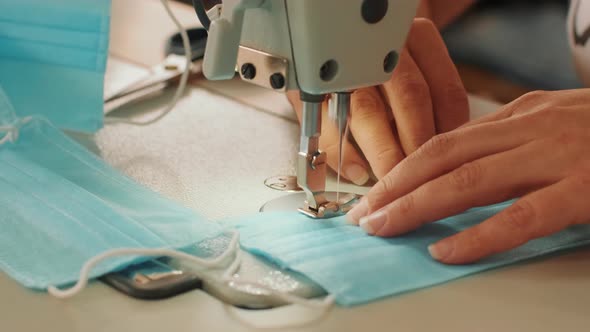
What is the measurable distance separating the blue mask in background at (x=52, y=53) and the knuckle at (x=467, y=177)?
0.60 m

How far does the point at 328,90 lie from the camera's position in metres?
0.81

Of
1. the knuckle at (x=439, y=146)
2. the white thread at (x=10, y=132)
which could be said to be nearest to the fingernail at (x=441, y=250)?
the knuckle at (x=439, y=146)

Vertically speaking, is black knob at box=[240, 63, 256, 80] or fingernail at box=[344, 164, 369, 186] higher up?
black knob at box=[240, 63, 256, 80]

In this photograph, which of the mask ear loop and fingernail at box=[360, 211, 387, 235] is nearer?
the mask ear loop

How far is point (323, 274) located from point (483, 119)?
0.31 m

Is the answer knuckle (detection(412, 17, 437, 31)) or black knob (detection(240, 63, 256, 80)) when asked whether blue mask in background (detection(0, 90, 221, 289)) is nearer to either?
black knob (detection(240, 63, 256, 80))

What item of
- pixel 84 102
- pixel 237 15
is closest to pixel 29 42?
pixel 84 102

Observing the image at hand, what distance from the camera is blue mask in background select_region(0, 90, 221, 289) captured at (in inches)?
30.3

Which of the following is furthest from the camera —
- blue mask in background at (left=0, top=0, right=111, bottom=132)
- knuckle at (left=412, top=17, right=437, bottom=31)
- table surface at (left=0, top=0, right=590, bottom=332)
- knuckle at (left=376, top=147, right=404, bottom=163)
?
blue mask in background at (left=0, top=0, right=111, bottom=132)

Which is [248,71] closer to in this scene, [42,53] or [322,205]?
[322,205]

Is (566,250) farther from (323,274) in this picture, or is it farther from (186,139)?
(186,139)

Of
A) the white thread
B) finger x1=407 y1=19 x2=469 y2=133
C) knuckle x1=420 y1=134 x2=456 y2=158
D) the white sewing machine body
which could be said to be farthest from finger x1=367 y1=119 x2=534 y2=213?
the white thread

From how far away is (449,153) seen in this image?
2.86 feet

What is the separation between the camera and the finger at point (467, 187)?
2.76 ft
